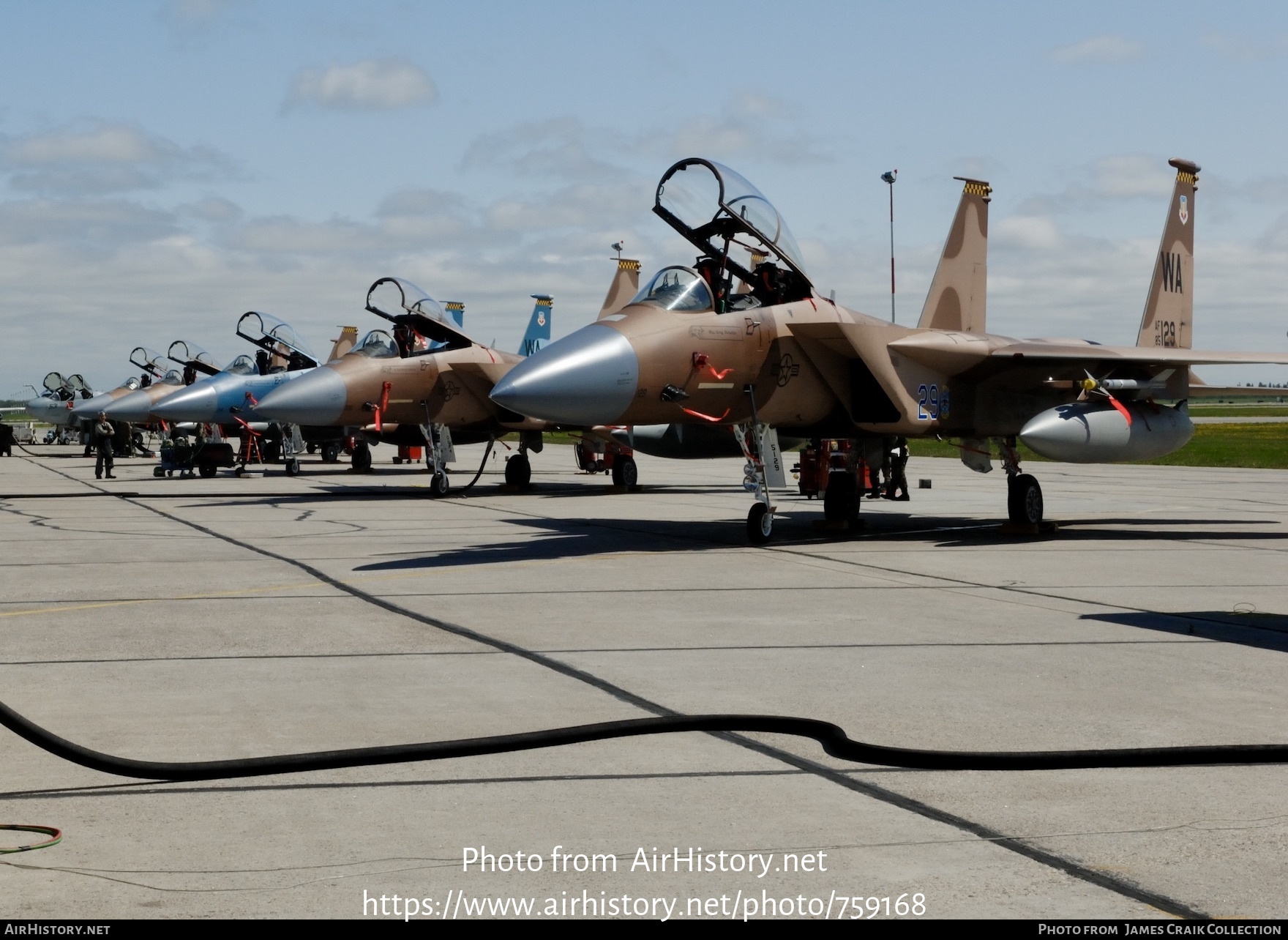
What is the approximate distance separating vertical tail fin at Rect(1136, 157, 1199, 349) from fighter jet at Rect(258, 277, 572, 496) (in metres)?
10.6

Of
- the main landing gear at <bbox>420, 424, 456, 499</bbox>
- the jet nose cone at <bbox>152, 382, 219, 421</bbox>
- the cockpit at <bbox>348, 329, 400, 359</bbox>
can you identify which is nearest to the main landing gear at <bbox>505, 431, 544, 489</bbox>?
the main landing gear at <bbox>420, 424, 456, 499</bbox>

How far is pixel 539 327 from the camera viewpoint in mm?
32438

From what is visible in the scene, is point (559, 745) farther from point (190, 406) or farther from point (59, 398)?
point (59, 398)

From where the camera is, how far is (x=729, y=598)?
10836 millimetres

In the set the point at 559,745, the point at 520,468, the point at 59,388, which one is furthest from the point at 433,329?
Answer: the point at 59,388

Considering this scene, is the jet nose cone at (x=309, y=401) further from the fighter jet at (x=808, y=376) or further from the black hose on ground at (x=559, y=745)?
the black hose on ground at (x=559, y=745)

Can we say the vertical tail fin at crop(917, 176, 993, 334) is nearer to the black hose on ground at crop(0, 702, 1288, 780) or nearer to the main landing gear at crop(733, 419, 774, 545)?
the main landing gear at crop(733, 419, 774, 545)

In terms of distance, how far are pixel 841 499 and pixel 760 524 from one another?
2531mm

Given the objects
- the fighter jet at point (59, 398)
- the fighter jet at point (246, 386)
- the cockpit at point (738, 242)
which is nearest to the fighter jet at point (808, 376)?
the cockpit at point (738, 242)

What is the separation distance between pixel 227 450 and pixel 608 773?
30967 millimetres

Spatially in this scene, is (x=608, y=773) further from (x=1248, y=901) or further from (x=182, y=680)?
(x=182, y=680)

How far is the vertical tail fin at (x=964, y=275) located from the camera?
750 inches

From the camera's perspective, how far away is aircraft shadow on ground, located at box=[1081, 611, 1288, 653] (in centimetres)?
876

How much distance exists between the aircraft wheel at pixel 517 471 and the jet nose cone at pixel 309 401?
172 inches
